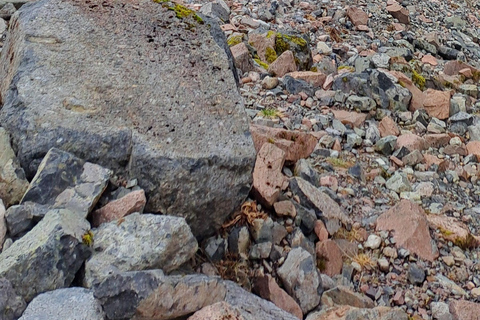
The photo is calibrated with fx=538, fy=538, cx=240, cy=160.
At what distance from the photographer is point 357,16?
9.66 meters

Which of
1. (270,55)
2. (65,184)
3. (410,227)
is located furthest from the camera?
(270,55)

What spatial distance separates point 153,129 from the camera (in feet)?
11.0

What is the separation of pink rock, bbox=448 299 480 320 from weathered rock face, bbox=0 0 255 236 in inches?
69.1

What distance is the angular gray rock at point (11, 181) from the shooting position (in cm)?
301

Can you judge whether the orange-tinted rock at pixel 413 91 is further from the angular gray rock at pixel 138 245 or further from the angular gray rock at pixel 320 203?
the angular gray rock at pixel 138 245

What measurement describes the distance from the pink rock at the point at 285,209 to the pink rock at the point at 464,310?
1290 millimetres

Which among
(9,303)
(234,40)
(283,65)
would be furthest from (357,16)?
(9,303)

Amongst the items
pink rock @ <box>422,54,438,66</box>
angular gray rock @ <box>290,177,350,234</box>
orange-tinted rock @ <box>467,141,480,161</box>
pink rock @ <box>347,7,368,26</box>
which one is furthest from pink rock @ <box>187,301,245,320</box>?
pink rock @ <box>347,7,368,26</box>

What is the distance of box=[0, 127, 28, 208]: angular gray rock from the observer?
9.88 feet

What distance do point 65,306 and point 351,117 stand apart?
4448 millimetres

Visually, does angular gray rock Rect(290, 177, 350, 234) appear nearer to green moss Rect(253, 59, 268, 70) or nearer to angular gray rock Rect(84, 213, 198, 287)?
angular gray rock Rect(84, 213, 198, 287)

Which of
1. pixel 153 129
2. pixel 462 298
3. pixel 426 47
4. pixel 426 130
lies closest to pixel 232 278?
pixel 153 129

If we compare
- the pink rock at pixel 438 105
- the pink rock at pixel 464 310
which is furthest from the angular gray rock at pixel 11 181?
the pink rock at pixel 438 105

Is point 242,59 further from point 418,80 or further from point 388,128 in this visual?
point 418,80
